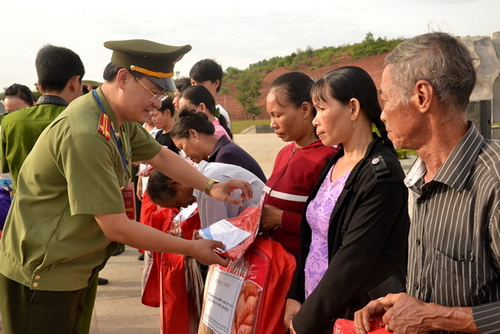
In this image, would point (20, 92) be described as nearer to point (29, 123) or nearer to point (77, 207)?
point (29, 123)

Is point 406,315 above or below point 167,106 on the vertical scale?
below

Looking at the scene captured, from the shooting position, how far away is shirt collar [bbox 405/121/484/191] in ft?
4.65

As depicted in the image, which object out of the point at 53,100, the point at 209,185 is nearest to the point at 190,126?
the point at 209,185

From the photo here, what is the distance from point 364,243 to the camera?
1.91 m

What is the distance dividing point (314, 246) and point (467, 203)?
2.98 feet

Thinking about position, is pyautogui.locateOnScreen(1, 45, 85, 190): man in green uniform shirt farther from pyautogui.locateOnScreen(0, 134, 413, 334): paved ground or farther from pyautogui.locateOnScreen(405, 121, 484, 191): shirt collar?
pyautogui.locateOnScreen(405, 121, 484, 191): shirt collar

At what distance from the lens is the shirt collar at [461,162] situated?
1.42 meters

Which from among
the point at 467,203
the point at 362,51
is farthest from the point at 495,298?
the point at 362,51

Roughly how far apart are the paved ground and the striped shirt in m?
3.05

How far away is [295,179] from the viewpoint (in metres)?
2.51

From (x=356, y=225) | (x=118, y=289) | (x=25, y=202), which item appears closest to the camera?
(x=356, y=225)

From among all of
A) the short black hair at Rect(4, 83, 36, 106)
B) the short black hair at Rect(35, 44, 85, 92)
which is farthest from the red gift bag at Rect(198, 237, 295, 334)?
the short black hair at Rect(4, 83, 36, 106)

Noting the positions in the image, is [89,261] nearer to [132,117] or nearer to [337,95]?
[132,117]

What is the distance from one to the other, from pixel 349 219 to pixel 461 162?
601 mm
